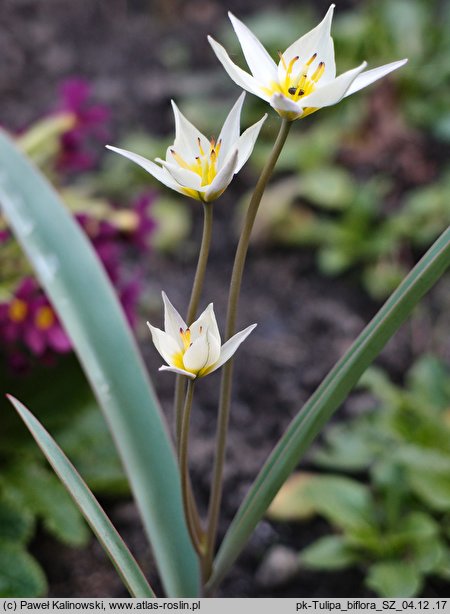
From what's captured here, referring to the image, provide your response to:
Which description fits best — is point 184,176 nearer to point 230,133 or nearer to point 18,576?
point 230,133

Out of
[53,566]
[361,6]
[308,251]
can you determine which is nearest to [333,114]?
[308,251]

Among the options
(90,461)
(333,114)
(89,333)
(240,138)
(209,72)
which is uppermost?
(209,72)

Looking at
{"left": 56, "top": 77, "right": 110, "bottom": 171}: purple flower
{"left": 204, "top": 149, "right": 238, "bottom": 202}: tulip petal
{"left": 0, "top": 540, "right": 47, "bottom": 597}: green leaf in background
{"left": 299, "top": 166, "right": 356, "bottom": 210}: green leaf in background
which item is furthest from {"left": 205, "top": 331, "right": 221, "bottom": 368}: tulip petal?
{"left": 299, "top": 166, "right": 356, "bottom": 210}: green leaf in background

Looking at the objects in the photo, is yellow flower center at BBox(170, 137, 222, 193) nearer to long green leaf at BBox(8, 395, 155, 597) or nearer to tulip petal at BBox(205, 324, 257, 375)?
tulip petal at BBox(205, 324, 257, 375)

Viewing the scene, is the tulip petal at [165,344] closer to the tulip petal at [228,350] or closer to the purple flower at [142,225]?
the tulip petal at [228,350]

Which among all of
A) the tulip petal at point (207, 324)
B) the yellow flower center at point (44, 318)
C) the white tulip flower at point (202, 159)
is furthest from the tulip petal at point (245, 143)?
the yellow flower center at point (44, 318)

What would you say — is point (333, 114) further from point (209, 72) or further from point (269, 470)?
point (269, 470)
